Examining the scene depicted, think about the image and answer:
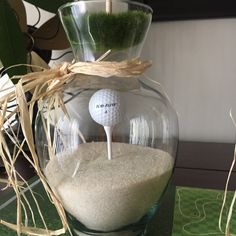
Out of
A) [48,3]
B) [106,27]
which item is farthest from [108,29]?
[48,3]

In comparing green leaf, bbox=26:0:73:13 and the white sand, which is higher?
green leaf, bbox=26:0:73:13

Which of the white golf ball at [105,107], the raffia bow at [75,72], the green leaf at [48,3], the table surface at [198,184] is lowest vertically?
the table surface at [198,184]

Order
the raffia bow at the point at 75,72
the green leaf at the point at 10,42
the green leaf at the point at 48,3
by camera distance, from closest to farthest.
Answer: the raffia bow at the point at 75,72 < the green leaf at the point at 10,42 < the green leaf at the point at 48,3

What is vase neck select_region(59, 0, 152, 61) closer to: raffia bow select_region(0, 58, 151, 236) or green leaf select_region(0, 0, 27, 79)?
raffia bow select_region(0, 58, 151, 236)

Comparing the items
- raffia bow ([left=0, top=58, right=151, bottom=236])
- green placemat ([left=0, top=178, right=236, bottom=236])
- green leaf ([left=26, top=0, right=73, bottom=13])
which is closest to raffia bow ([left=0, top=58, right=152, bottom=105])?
raffia bow ([left=0, top=58, right=151, bottom=236])

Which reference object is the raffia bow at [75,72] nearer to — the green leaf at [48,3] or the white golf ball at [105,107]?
the white golf ball at [105,107]

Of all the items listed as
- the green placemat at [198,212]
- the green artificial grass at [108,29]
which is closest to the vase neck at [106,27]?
the green artificial grass at [108,29]
